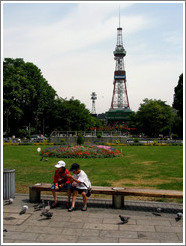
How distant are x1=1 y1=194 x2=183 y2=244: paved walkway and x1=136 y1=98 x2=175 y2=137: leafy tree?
156 ft

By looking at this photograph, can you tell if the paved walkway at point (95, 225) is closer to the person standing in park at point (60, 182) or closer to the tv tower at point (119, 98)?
the person standing in park at point (60, 182)

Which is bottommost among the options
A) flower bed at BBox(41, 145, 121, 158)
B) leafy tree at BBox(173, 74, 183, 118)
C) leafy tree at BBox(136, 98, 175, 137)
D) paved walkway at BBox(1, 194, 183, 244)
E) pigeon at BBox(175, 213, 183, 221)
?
paved walkway at BBox(1, 194, 183, 244)

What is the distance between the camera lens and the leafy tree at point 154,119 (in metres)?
54.6

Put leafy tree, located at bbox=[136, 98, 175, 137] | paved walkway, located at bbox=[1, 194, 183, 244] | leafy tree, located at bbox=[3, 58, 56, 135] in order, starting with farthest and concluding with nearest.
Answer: leafy tree, located at bbox=[136, 98, 175, 137] < leafy tree, located at bbox=[3, 58, 56, 135] < paved walkway, located at bbox=[1, 194, 183, 244]

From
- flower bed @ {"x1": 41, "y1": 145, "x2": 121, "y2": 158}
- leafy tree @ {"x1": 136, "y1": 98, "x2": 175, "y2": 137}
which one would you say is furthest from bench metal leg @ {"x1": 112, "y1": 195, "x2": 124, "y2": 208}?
leafy tree @ {"x1": 136, "y1": 98, "x2": 175, "y2": 137}

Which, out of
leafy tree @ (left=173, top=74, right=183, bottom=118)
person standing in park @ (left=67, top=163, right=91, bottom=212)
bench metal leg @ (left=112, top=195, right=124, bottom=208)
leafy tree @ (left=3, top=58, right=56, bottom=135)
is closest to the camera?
person standing in park @ (left=67, top=163, right=91, bottom=212)

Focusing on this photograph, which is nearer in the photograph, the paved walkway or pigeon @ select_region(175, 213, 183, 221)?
the paved walkway

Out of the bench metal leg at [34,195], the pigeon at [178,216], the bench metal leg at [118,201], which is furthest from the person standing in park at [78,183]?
the pigeon at [178,216]

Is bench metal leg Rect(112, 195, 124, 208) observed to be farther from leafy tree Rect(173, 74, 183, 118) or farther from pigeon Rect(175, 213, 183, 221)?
leafy tree Rect(173, 74, 183, 118)

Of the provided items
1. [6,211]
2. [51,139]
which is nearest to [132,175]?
[6,211]

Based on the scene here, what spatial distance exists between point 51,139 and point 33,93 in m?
10.5

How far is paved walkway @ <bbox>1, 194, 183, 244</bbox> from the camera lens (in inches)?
225

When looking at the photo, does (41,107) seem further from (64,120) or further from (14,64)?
(14,64)

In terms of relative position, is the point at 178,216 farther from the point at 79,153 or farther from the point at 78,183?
the point at 79,153
